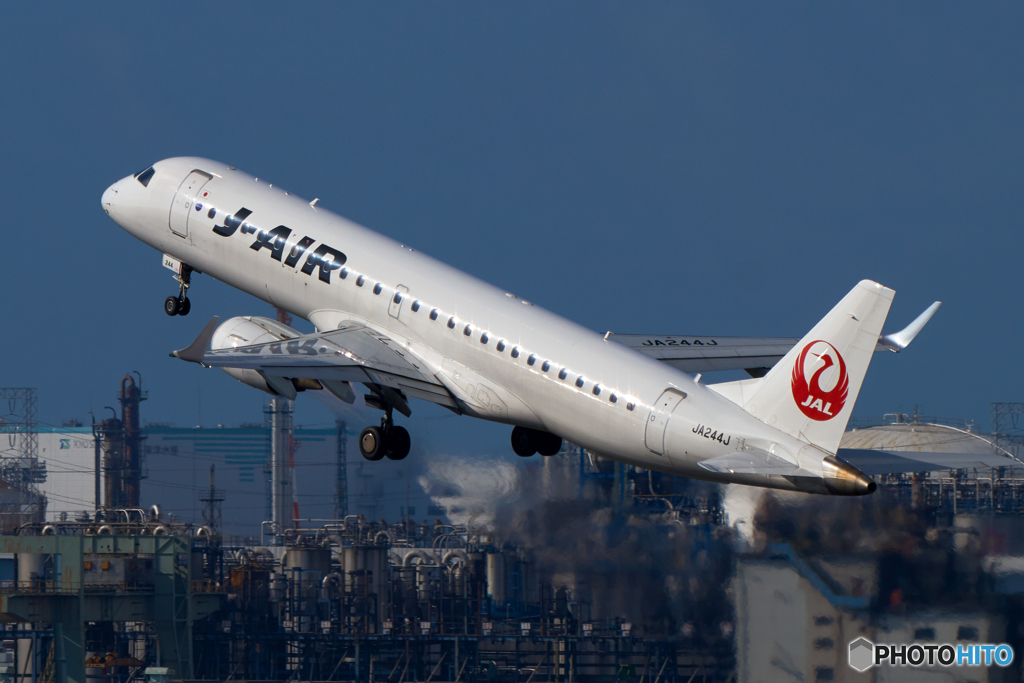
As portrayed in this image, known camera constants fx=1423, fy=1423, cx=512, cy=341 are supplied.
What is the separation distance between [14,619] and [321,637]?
80.3 ft

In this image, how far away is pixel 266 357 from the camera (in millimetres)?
43312

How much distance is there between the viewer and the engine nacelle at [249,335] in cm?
4512

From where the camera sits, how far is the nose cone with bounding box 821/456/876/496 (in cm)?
3403

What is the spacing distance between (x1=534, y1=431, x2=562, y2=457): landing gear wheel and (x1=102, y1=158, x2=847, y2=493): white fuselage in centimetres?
471

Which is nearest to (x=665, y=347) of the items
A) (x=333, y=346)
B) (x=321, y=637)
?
(x=333, y=346)

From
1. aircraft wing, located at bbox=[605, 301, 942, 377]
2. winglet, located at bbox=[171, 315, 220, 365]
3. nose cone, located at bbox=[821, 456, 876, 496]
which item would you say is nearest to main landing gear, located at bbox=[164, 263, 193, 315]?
winglet, located at bbox=[171, 315, 220, 365]

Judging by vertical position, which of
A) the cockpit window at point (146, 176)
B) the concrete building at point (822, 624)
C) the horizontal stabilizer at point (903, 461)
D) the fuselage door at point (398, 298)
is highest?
the cockpit window at point (146, 176)

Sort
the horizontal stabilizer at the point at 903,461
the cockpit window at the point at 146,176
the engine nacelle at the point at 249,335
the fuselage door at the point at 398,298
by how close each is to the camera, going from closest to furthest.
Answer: the horizontal stabilizer at the point at 903,461 < the fuselage door at the point at 398,298 < the engine nacelle at the point at 249,335 < the cockpit window at the point at 146,176

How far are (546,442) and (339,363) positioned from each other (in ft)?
26.0

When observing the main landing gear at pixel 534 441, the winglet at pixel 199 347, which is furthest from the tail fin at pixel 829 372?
the winglet at pixel 199 347

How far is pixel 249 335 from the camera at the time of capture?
152 feet

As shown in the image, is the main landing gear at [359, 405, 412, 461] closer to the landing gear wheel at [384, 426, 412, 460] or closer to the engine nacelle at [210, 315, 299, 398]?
the landing gear wheel at [384, 426, 412, 460]

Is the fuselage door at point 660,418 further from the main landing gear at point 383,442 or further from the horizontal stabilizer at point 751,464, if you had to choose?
the main landing gear at point 383,442

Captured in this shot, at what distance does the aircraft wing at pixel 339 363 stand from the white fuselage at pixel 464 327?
19.9 inches
